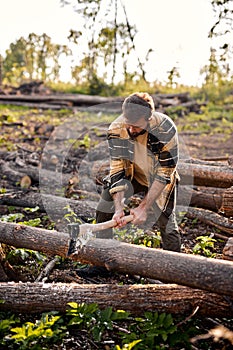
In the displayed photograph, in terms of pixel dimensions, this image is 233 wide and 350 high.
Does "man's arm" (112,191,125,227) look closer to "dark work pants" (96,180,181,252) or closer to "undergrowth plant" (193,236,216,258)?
"dark work pants" (96,180,181,252)

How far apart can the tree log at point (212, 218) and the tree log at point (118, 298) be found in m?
2.01

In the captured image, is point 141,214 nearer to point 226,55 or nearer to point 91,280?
point 91,280

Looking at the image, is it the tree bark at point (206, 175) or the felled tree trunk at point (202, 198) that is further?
the felled tree trunk at point (202, 198)

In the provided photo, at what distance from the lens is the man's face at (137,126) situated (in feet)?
12.1

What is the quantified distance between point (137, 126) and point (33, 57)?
19937 millimetres

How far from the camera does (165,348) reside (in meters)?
2.75

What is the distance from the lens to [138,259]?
3.19 metres

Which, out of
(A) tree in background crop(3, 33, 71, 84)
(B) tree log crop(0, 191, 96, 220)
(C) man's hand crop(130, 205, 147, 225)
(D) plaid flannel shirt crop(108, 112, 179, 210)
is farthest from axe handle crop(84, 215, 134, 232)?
(A) tree in background crop(3, 33, 71, 84)

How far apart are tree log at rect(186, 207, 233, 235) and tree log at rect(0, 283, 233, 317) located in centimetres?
201

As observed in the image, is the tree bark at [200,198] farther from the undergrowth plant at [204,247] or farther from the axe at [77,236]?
the axe at [77,236]

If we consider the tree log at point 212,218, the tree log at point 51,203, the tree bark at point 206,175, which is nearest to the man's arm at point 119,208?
the tree log at point 51,203

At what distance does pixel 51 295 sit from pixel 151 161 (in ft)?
4.99

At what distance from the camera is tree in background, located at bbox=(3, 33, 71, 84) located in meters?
21.3

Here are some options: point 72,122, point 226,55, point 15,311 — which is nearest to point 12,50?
point 72,122
